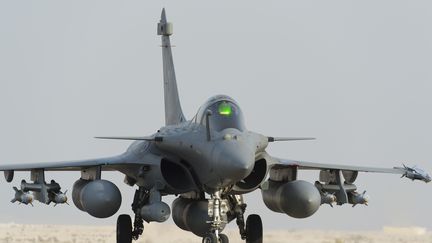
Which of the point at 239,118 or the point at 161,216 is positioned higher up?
the point at 239,118

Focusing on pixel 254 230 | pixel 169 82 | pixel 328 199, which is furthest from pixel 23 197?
pixel 328 199

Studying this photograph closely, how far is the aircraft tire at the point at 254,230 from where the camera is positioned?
2352 cm

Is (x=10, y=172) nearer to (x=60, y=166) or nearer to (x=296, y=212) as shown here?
(x=60, y=166)

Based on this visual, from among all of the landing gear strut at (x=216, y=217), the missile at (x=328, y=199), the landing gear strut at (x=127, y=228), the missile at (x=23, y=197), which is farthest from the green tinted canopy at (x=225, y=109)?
the missile at (x=23, y=197)

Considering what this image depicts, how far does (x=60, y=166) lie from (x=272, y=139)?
481 centimetres

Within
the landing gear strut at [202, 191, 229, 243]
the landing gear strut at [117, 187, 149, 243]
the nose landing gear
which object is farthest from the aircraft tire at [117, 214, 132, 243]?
the landing gear strut at [202, 191, 229, 243]

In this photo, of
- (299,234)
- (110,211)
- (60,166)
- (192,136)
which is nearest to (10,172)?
(60,166)

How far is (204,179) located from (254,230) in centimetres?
307

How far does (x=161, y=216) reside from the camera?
21.3 meters

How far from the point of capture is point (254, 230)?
23578 mm

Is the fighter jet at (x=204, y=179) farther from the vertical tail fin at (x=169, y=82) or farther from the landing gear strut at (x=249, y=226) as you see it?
the vertical tail fin at (x=169, y=82)

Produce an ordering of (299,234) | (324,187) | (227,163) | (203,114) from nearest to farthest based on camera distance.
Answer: (227,163) < (203,114) < (324,187) < (299,234)

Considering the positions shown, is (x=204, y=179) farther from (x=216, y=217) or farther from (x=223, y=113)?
(x=223, y=113)

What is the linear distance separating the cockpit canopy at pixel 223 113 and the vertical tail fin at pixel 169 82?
16.2ft
